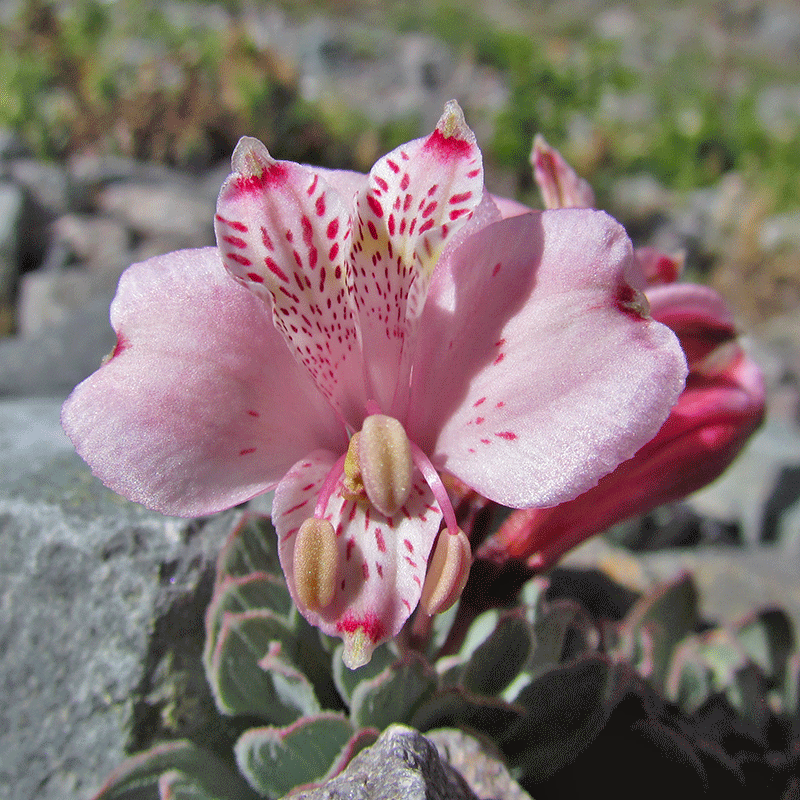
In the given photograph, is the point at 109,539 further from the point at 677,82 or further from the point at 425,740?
the point at 677,82

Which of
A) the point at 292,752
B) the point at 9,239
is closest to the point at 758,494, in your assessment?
the point at 292,752

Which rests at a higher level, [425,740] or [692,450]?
[692,450]

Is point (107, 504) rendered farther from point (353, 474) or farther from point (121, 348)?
point (353, 474)

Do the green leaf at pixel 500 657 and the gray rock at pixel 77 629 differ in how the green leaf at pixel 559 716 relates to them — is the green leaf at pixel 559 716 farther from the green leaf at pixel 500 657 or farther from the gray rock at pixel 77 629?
the gray rock at pixel 77 629

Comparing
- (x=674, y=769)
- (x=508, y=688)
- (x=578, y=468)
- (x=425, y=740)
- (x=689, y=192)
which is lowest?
(x=689, y=192)

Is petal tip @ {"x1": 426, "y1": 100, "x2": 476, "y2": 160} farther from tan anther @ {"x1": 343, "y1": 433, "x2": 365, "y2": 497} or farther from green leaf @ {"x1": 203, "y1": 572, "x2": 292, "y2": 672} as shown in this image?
green leaf @ {"x1": 203, "y1": 572, "x2": 292, "y2": 672}

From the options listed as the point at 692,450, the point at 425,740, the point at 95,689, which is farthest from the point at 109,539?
the point at 692,450
